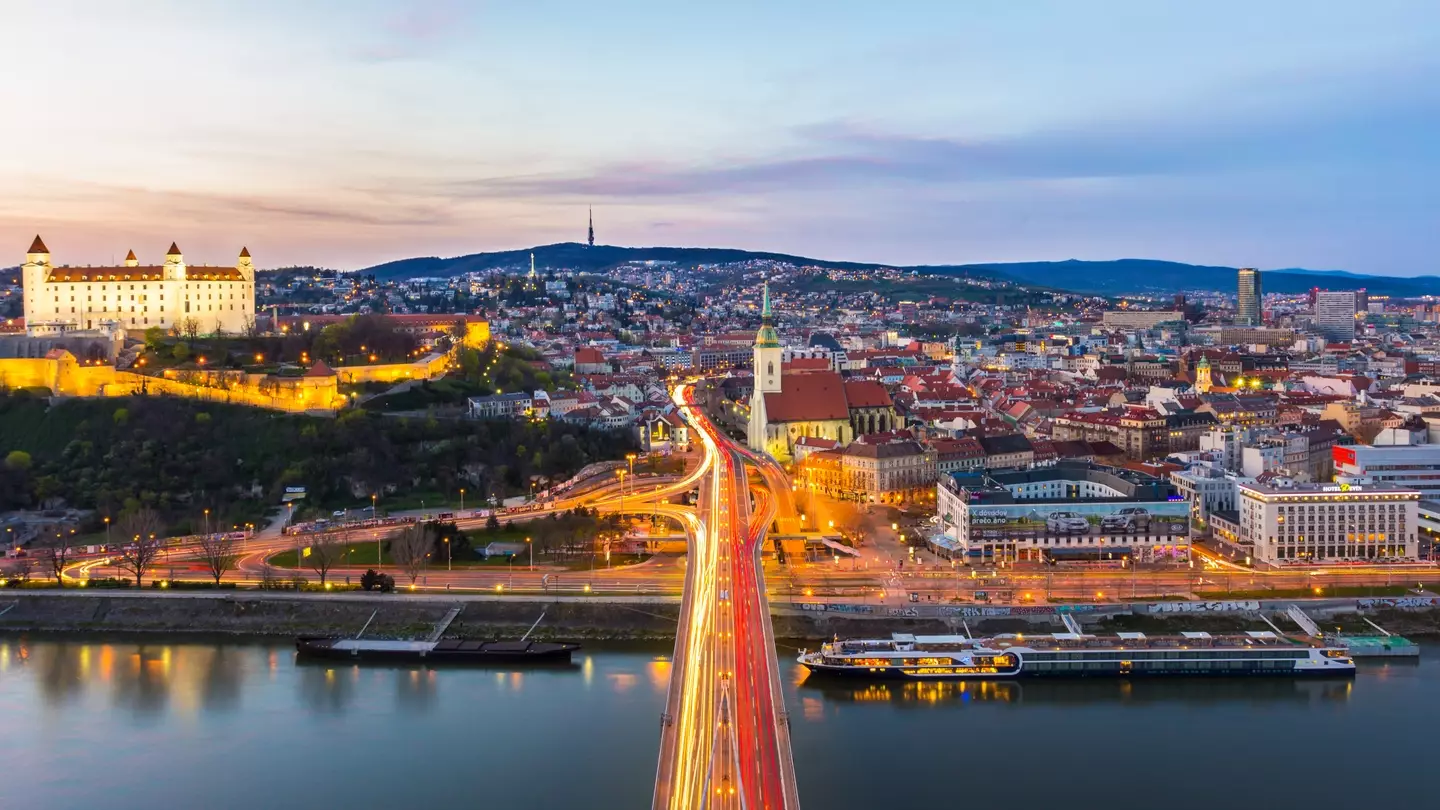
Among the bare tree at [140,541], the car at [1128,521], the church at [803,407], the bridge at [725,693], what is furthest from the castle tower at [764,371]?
the bare tree at [140,541]

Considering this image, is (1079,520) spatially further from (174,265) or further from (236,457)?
(174,265)

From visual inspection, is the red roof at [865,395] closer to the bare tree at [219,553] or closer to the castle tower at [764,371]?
the castle tower at [764,371]

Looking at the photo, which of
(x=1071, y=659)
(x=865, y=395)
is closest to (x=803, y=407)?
(x=865, y=395)

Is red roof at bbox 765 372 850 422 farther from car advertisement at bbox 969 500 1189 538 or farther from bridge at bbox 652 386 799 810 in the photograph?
car advertisement at bbox 969 500 1189 538

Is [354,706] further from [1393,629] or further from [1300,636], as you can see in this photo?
[1393,629]

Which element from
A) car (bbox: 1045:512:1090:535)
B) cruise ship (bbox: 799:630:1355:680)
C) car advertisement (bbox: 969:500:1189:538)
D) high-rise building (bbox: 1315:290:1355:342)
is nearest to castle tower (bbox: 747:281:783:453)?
car advertisement (bbox: 969:500:1189:538)

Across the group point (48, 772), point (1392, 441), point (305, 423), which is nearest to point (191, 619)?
point (48, 772)
